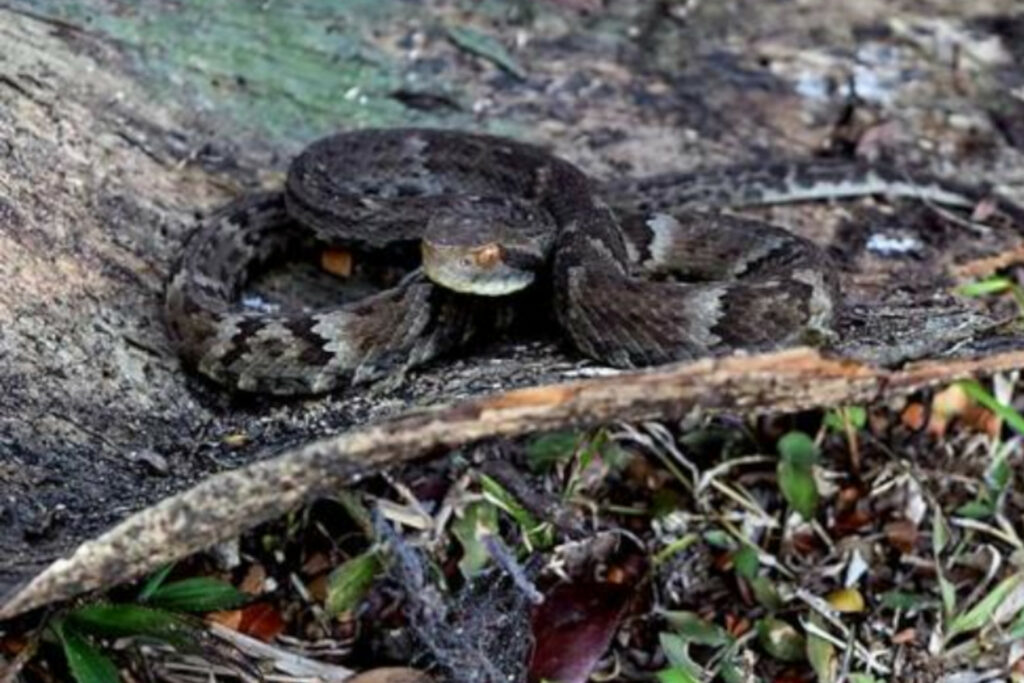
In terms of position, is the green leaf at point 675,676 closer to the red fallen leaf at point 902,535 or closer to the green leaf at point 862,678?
the green leaf at point 862,678

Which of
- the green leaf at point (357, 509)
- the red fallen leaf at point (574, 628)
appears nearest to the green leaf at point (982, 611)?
the red fallen leaf at point (574, 628)

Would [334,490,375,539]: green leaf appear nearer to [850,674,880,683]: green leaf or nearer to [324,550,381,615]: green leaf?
[324,550,381,615]: green leaf

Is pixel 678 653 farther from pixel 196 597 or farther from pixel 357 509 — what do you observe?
pixel 196 597

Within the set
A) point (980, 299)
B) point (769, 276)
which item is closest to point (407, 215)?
point (769, 276)

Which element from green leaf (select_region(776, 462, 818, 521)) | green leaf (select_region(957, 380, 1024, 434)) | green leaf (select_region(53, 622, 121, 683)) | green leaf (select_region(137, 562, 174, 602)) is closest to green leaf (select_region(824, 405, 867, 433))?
green leaf (select_region(776, 462, 818, 521))

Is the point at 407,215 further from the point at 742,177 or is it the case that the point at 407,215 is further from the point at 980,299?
the point at 980,299

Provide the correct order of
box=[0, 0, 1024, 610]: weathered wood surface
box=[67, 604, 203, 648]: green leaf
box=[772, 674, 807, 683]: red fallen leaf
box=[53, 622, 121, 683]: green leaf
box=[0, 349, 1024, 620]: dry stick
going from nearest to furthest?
box=[0, 349, 1024, 620]: dry stick
box=[0, 0, 1024, 610]: weathered wood surface
box=[53, 622, 121, 683]: green leaf
box=[67, 604, 203, 648]: green leaf
box=[772, 674, 807, 683]: red fallen leaf
